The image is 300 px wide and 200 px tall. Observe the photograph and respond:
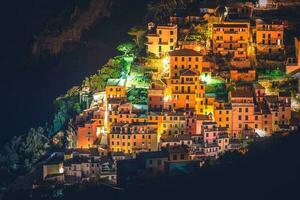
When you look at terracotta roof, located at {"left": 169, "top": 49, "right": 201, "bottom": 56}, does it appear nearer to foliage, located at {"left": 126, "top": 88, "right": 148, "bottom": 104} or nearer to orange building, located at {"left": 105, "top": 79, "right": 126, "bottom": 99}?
foliage, located at {"left": 126, "top": 88, "right": 148, "bottom": 104}

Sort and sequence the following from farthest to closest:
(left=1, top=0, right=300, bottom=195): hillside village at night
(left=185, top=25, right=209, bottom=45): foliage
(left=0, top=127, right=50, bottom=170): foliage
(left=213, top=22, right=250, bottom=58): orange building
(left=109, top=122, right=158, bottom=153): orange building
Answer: (left=185, top=25, right=209, bottom=45): foliage, (left=213, top=22, right=250, bottom=58): orange building, (left=0, top=127, right=50, bottom=170): foliage, (left=109, top=122, right=158, bottom=153): orange building, (left=1, top=0, right=300, bottom=195): hillside village at night

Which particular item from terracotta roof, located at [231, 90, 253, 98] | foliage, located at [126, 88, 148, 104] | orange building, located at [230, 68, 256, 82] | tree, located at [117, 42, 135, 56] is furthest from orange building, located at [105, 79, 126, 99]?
tree, located at [117, 42, 135, 56]

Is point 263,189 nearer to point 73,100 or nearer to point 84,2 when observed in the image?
point 73,100

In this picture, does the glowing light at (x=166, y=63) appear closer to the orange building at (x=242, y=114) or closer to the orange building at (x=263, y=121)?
the orange building at (x=242, y=114)

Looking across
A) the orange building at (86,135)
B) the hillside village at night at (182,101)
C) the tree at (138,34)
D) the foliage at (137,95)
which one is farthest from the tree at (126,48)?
the orange building at (86,135)

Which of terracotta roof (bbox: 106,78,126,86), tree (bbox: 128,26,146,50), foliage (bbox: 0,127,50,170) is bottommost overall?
foliage (bbox: 0,127,50,170)

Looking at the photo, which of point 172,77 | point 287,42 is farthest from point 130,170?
point 287,42

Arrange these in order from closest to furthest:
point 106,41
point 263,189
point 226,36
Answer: point 263,189
point 226,36
point 106,41
